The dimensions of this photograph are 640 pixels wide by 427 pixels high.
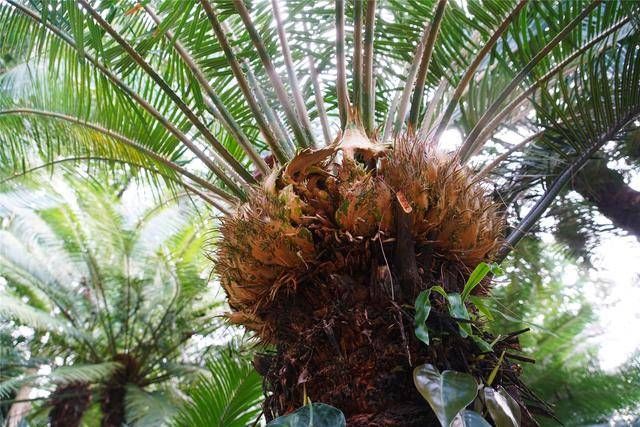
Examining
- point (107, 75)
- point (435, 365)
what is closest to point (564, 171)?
point (435, 365)

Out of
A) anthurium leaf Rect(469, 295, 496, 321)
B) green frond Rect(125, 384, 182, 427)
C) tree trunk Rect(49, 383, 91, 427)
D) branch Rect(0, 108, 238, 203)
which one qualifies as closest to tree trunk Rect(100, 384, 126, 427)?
green frond Rect(125, 384, 182, 427)

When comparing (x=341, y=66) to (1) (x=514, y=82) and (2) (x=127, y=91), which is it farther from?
(2) (x=127, y=91)

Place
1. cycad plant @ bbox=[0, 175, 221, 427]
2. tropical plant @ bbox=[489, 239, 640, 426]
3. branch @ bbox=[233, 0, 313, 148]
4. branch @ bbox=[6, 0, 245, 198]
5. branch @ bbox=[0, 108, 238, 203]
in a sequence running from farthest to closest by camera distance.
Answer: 1. cycad plant @ bbox=[0, 175, 221, 427]
2. tropical plant @ bbox=[489, 239, 640, 426]
3. branch @ bbox=[0, 108, 238, 203]
4. branch @ bbox=[6, 0, 245, 198]
5. branch @ bbox=[233, 0, 313, 148]

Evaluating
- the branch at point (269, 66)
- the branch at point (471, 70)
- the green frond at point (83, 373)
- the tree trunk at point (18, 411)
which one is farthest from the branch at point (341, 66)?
the tree trunk at point (18, 411)

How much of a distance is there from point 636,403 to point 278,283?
365 centimetres

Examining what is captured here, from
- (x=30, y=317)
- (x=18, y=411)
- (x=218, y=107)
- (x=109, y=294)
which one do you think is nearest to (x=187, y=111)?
→ (x=218, y=107)

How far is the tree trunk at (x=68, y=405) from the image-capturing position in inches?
230

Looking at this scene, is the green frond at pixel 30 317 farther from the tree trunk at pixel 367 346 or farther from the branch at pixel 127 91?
the tree trunk at pixel 367 346

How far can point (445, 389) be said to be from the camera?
132cm

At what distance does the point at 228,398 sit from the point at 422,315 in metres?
1.79

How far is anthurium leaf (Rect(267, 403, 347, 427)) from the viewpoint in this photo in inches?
53.0

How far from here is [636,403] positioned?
4133mm

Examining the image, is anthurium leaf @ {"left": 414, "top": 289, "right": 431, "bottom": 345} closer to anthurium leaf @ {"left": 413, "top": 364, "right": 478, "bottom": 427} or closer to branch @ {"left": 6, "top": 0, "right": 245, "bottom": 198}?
anthurium leaf @ {"left": 413, "top": 364, "right": 478, "bottom": 427}

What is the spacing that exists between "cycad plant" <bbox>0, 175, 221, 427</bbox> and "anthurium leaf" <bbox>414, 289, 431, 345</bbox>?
4861 millimetres
